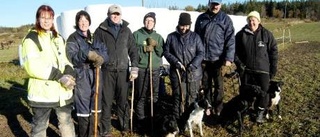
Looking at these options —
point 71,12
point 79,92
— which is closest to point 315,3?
point 71,12

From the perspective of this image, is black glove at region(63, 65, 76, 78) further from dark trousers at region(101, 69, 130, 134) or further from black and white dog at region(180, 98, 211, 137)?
black and white dog at region(180, 98, 211, 137)

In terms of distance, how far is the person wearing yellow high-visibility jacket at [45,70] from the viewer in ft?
13.2

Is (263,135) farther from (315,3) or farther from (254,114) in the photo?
(315,3)

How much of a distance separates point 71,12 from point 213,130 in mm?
7665

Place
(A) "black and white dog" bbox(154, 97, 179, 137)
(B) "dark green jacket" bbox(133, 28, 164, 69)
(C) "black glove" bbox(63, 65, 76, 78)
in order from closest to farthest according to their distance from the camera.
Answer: (C) "black glove" bbox(63, 65, 76, 78), (A) "black and white dog" bbox(154, 97, 179, 137), (B) "dark green jacket" bbox(133, 28, 164, 69)

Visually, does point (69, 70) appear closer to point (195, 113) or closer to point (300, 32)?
point (195, 113)

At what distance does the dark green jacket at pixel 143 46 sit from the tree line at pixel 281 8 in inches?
3254

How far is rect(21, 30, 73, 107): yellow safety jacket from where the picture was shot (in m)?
4.02

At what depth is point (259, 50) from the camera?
610cm

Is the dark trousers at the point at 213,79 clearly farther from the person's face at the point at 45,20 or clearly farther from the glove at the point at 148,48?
the person's face at the point at 45,20

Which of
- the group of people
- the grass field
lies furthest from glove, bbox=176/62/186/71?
the grass field

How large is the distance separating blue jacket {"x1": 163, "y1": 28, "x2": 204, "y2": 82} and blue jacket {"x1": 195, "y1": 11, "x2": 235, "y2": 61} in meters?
0.27

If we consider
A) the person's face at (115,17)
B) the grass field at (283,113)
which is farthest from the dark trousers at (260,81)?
the person's face at (115,17)

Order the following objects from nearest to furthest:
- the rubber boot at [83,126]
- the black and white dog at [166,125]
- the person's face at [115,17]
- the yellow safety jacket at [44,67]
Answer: the yellow safety jacket at [44,67] < the rubber boot at [83,126] < the person's face at [115,17] < the black and white dog at [166,125]
